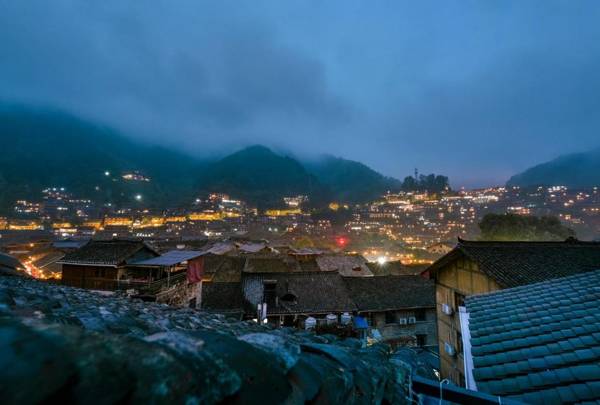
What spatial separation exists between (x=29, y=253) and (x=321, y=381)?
5147 cm

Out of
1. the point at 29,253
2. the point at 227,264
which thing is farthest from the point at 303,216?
the point at 29,253

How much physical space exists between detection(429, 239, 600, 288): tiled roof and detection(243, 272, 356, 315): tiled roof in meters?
8.50

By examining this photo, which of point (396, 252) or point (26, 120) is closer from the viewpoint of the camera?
point (396, 252)

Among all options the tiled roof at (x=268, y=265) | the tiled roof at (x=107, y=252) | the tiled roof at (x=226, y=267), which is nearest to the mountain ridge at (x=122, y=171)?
the tiled roof at (x=107, y=252)

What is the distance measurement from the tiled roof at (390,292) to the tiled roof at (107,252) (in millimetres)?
18846

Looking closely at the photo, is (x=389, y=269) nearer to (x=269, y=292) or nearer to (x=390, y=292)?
(x=390, y=292)

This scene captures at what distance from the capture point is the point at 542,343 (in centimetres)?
456

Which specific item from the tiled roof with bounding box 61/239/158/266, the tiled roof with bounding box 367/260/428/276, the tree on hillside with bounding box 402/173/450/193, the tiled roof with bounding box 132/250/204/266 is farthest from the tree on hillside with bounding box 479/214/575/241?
the tree on hillside with bounding box 402/173/450/193

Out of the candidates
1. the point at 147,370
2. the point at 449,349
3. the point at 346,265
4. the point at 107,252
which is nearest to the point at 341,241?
the point at 346,265

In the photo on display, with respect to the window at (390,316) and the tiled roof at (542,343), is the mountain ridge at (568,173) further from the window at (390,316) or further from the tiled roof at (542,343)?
the tiled roof at (542,343)

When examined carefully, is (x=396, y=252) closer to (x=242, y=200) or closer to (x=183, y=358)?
(x=183, y=358)

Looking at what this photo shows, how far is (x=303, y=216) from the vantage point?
100m

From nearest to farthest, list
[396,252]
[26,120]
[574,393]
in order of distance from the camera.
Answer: [574,393]
[396,252]
[26,120]

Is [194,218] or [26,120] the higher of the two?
[26,120]
